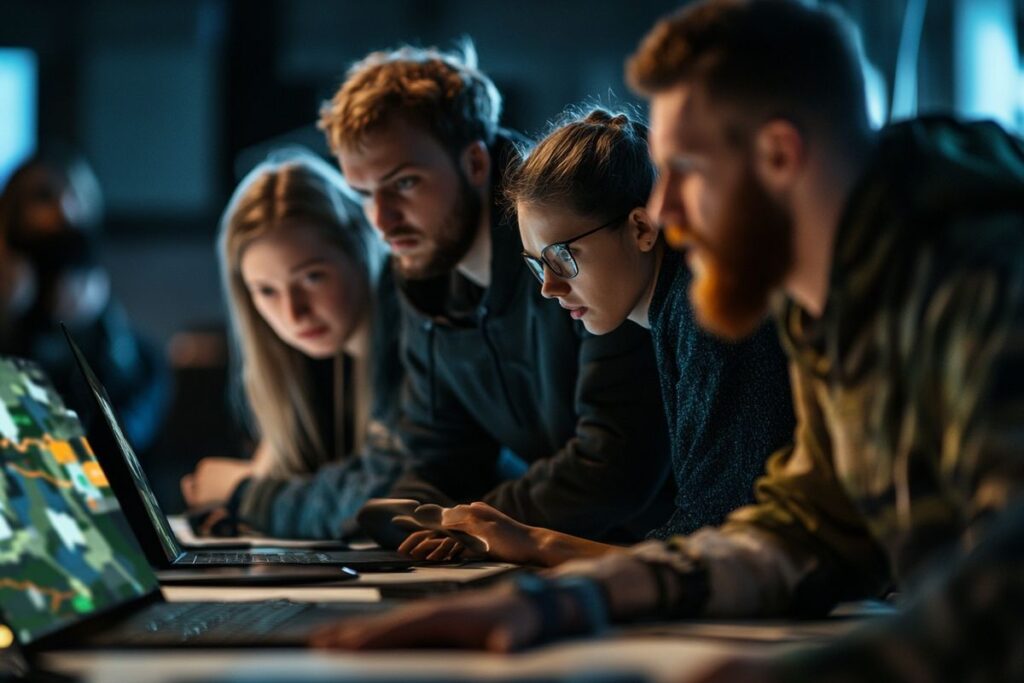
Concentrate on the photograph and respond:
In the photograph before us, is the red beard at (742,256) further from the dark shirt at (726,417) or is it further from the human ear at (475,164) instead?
the human ear at (475,164)

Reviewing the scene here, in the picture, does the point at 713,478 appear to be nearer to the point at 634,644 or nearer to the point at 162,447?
the point at 634,644

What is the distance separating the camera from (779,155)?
1.05 meters

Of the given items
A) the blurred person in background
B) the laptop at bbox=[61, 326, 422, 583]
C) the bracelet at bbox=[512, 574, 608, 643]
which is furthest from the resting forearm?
the blurred person in background

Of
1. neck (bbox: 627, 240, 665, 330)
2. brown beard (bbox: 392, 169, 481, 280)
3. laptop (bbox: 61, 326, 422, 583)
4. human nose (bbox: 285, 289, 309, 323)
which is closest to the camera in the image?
laptop (bbox: 61, 326, 422, 583)

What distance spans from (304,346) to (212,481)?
0.35 m

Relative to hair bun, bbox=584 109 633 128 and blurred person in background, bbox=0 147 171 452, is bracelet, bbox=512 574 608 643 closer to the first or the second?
hair bun, bbox=584 109 633 128

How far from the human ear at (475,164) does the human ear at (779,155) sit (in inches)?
48.4

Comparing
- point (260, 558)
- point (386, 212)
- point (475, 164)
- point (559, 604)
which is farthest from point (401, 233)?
point (559, 604)

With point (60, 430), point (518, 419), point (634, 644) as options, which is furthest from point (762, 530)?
point (518, 419)

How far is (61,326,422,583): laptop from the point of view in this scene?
58.7 inches

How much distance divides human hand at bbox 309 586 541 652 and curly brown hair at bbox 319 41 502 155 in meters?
1.42

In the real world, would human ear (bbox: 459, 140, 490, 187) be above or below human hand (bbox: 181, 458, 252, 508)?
above

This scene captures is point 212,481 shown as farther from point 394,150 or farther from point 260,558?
point 260,558

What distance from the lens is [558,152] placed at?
5.65 feet
